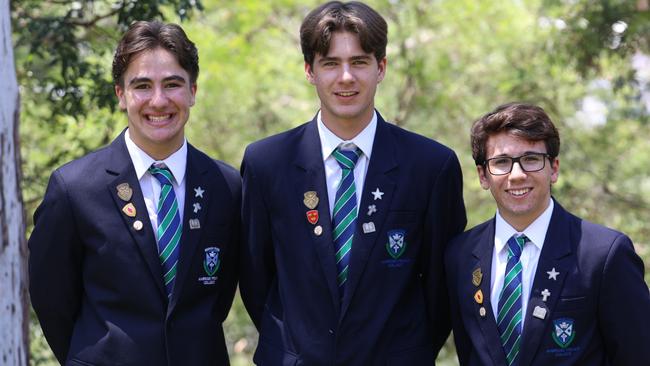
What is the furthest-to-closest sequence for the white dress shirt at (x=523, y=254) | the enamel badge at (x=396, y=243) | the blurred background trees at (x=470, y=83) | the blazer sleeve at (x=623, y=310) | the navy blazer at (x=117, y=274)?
the blurred background trees at (x=470, y=83) → the enamel badge at (x=396, y=243) → the navy blazer at (x=117, y=274) → the white dress shirt at (x=523, y=254) → the blazer sleeve at (x=623, y=310)

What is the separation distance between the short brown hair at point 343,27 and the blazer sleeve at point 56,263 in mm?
1324

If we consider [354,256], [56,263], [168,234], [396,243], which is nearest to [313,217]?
[354,256]

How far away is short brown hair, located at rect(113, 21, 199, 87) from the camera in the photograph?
497 cm

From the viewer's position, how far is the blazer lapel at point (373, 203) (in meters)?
4.75

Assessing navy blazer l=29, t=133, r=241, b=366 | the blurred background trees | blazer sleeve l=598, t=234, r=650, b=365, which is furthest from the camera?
the blurred background trees

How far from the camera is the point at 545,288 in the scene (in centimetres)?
455

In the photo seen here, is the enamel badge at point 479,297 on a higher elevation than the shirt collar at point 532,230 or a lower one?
lower

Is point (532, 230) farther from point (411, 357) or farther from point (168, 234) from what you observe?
point (168, 234)

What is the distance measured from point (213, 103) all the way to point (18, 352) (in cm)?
1141

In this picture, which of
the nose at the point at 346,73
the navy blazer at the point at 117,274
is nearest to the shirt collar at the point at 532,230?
the nose at the point at 346,73

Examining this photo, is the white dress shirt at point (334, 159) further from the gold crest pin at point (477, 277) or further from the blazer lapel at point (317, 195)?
the gold crest pin at point (477, 277)

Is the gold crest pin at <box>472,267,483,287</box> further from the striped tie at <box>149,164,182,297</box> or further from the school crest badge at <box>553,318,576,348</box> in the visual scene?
the striped tie at <box>149,164,182,297</box>

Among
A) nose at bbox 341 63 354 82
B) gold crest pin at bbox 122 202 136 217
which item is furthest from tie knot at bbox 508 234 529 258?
gold crest pin at bbox 122 202 136 217

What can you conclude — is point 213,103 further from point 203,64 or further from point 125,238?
point 125,238
